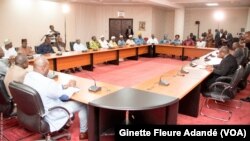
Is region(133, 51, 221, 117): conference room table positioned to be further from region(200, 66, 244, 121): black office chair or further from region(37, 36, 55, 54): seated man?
region(37, 36, 55, 54): seated man

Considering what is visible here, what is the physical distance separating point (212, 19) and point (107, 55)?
26.3ft

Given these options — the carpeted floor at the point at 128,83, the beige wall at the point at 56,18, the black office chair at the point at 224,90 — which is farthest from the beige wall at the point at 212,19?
the black office chair at the point at 224,90

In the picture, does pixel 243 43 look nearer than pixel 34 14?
Yes

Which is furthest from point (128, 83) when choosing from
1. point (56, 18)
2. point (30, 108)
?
point (56, 18)

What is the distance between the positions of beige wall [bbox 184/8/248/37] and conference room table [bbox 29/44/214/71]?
478 centimetres

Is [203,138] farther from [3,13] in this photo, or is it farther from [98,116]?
[3,13]

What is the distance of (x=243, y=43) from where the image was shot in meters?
5.88

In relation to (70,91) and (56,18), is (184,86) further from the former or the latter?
(56,18)

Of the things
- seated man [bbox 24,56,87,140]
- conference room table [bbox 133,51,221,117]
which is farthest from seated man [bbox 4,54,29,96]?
conference room table [bbox 133,51,221,117]

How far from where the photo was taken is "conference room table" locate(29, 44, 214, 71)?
6.26m

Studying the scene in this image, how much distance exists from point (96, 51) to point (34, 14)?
3.76 metres

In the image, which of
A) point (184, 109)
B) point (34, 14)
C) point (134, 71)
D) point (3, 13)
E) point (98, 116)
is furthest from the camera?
point (34, 14)

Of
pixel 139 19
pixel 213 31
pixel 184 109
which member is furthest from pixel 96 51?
pixel 213 31

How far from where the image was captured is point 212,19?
517 inches
